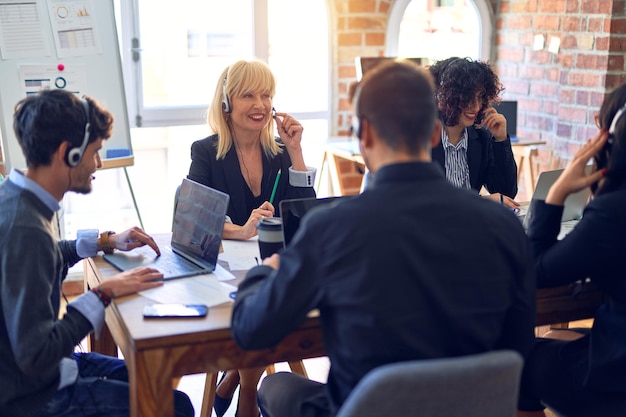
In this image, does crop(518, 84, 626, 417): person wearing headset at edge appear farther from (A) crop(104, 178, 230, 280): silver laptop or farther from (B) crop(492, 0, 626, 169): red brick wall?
(B) crop(492, 0, 626, 169): red brick wall

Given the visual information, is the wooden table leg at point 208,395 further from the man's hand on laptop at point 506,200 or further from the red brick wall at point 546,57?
the red brick wall at point 546,57

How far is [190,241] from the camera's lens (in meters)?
2.12

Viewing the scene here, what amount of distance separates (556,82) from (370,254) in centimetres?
330

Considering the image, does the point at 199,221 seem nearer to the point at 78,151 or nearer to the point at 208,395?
the point at 78,151

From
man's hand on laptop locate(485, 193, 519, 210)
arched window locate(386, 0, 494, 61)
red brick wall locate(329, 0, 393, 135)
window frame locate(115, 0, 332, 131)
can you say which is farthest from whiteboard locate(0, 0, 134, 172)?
arched window locate(386, 0, 494, 61)

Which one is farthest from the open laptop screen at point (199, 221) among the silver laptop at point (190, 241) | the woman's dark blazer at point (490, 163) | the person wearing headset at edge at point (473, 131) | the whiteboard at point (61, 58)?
the whiteboard at point (61, 58)

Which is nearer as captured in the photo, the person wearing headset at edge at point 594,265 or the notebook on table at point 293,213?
the person wearing headset at edge at point 594,265

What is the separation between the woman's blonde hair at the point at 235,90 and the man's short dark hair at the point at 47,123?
0.94m

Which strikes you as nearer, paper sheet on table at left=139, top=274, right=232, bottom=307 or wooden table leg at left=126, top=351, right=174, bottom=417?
wooden table leg at left=126, top=351, right=174, bottom=417

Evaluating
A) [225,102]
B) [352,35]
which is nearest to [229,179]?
[225,102]

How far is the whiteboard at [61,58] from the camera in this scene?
3230 mm

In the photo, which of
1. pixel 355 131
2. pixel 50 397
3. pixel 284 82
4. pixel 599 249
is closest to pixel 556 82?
pixel 284 82

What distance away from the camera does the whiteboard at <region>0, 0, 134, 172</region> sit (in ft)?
10.6

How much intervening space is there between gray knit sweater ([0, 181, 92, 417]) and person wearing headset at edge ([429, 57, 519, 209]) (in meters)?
1.40
